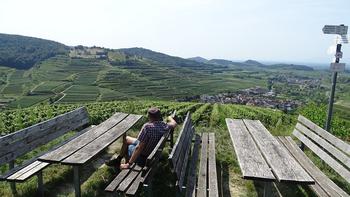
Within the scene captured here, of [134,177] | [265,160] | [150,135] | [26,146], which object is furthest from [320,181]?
[26,146]

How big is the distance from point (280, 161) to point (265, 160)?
19cm

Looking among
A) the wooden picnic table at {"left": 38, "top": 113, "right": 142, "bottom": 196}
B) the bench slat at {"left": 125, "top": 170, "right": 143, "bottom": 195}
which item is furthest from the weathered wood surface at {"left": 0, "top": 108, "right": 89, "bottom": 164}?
the bench slat at {"left": 125, "top": 170, "right": 143, "bottom": 195}

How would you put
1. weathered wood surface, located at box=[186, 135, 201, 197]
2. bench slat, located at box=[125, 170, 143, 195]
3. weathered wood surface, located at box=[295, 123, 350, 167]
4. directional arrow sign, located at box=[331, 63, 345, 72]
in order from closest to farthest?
bench slat, located at box=[125, 170, 143, 195] < weathered wood surface, located at box=[186, 135, 201, 197] < weathered wood surface, located at box=[295, 123, 350, 167] < directional arrow sign, located at box=[331, 63, 345, 72]

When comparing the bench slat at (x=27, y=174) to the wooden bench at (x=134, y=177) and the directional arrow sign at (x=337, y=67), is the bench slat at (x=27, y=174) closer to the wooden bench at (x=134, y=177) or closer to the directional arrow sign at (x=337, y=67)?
the wooden bench at (x=134, y=177)

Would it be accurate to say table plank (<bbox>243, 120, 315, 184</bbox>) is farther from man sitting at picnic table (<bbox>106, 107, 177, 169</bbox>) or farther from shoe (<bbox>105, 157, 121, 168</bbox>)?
shoe (<bbox>105, 157, 121, 168</bbox>)

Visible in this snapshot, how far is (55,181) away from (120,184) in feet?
6.49

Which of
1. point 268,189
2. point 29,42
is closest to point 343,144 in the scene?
point 268,189

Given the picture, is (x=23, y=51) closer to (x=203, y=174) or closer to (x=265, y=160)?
(x=203, y=174)

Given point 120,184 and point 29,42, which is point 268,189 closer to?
point 120,184

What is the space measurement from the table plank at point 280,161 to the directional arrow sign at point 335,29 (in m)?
2.52

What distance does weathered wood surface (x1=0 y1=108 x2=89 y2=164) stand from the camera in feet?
15.1

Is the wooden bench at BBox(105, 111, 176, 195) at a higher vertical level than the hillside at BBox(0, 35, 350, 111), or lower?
higher

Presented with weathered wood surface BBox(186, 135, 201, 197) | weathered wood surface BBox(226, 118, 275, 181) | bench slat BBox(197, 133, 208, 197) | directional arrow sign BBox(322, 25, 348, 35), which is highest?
directional arrow sign BBox(322, 25, 348, 35)

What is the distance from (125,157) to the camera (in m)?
5.62
